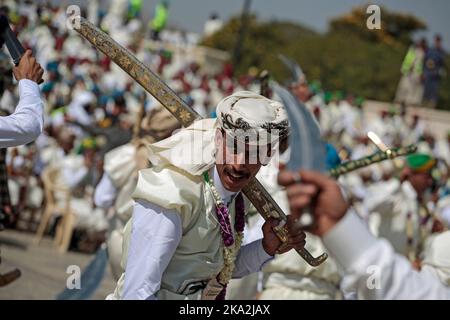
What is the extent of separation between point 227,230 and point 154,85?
64 cm

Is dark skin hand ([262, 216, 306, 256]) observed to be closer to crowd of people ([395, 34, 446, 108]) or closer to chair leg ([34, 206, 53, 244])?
chair leg ([34, 206, 53, 244])

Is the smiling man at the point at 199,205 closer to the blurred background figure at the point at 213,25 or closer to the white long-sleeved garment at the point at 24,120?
the white long-sleeved garment at the point at 24,120

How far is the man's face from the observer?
10.6 ft

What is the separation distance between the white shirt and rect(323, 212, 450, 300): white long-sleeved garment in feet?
3.58

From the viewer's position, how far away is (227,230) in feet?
11.4

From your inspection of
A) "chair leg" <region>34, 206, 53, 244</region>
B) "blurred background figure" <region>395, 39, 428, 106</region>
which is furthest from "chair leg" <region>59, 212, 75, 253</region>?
"blurred background figure" <region>395, 39, 428, 106</region>

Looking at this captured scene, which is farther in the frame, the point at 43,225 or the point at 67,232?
the point at 43,225

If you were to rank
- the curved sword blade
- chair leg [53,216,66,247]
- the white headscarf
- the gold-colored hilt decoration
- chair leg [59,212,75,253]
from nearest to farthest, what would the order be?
the curved sword blade
the white headscarf
the gold-colored hilt decoration
chair leg [59,212,75,253]
chair leg [53,216,66,247]

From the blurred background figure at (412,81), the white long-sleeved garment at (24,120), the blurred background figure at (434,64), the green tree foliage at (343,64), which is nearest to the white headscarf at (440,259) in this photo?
the white long-sleeved garment at (24,120)

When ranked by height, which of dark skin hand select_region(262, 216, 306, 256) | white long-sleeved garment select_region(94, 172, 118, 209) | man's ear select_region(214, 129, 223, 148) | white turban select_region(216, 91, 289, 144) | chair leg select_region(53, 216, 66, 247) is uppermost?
white turban select_region(216, 91, 289, 144)

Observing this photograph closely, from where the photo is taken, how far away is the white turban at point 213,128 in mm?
3143

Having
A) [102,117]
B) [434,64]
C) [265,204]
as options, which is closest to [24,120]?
[265,204]

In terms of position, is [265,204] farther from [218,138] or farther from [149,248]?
[149,248]
